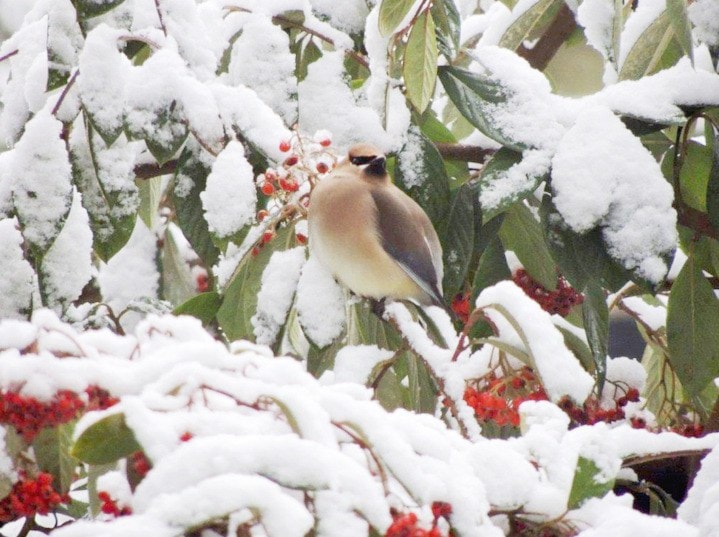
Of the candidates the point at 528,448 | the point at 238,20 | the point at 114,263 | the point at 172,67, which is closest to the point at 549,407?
the point at 528,448

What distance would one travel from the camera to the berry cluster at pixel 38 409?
1028 millimetres

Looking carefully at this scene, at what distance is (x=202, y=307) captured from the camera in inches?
83.0

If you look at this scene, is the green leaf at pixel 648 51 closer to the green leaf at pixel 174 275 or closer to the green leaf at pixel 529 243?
the green leaf at pixel 529 243

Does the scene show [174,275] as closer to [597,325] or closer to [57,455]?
[597,325]

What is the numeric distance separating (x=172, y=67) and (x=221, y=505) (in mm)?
1221

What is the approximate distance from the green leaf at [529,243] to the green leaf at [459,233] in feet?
0.48

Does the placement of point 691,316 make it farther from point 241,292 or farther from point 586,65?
point 586,65

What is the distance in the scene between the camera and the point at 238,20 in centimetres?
244

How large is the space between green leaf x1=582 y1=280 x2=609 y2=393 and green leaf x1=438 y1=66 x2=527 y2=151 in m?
0.33

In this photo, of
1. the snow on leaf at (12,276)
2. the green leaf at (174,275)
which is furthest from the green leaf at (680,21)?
the green leaf at (174,275)

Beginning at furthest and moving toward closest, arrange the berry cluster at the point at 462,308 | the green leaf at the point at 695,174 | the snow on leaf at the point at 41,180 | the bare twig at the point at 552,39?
the bare twig at the point at 552,39 < the berry cluster at the point at 462,308 < the green leaf at the point at 695,174 < the snow on leaf at the point at 41,180

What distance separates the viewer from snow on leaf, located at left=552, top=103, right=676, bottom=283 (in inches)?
67.9

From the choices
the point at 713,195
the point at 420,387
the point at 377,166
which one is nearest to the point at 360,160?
the point at 377,166

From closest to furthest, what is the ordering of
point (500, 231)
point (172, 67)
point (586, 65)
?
point (172, 67), point (500, 231), point (586, 65)
